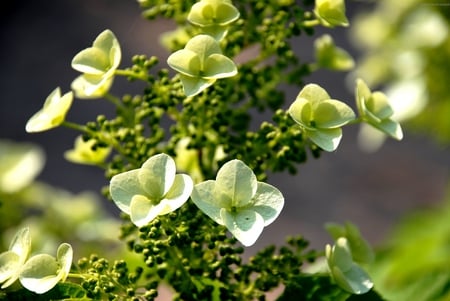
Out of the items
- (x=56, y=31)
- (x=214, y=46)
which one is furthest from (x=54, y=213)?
(x=56, y=31)

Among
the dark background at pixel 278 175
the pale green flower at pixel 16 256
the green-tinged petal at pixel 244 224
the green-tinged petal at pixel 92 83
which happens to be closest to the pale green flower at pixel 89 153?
the green-tinged petal at pixel 92 83

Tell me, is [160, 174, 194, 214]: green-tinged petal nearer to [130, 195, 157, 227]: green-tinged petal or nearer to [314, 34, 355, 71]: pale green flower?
[130, 195, 157, 227]: green-tinged petal

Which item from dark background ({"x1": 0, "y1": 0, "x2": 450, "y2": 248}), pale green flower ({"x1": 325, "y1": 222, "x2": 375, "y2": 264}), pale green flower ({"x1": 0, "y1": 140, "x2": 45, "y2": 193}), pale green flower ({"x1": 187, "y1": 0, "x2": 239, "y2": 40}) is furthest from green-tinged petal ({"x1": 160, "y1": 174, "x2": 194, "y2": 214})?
dark background ({"x1": 0, "y1": 0, "x2": 450, "y2": 248})

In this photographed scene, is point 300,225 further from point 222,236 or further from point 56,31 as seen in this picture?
point 222,236

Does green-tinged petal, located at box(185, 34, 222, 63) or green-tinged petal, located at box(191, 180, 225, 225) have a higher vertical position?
green-tinged petal, located at box(185, 34, 222, 63)

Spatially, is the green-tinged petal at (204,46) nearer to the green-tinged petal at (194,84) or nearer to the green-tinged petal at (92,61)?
the green-tinged petal at (194,84)

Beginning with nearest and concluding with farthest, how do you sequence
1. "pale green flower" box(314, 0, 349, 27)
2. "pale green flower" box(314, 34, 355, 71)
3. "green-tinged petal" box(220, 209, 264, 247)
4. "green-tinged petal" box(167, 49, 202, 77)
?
"green-tinged petal" box(220, 209, 264, 247), "green-tinged petal" box(167, 49, 202, 77), "pale green flower" box(314, 0, 349, 27), "pale green flower" box(314, 34, 355, 71)

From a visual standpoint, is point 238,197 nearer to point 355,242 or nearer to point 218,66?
point 218,66
